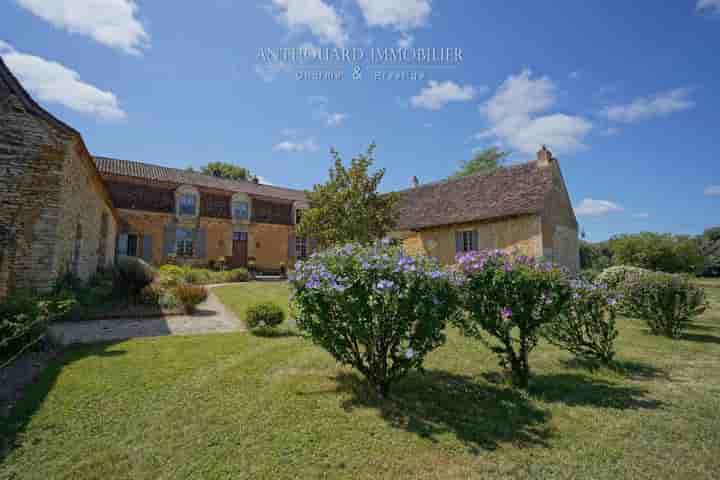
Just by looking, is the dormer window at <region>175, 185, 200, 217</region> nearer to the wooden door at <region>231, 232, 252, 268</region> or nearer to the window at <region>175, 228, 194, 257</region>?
the window at <region>175, 228, 194, 257</region>

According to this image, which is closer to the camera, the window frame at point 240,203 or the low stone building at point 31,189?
the low stone building at point 31,189

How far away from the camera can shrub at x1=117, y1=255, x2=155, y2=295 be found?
954cm

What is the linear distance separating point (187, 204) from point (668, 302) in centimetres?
2243

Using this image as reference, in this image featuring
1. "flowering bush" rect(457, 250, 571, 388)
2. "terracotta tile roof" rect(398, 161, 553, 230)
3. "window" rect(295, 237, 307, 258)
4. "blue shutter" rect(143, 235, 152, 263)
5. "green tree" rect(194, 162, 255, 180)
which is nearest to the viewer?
"flowering bush" rect(457, 250, 571, 388)

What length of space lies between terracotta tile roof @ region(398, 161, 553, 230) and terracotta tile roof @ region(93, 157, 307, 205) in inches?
373

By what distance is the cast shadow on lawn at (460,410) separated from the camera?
289 centimetres

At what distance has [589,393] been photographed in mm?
3902

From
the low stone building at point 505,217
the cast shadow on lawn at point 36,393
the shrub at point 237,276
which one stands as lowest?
the cast shadow on lawn at point 36,393

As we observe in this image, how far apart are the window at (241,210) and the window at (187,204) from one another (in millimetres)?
2445

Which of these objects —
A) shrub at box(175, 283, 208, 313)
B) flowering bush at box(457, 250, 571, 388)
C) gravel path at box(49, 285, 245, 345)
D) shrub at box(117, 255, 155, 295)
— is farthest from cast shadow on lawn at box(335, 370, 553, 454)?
shrub at box(117, 255, 155, 295)

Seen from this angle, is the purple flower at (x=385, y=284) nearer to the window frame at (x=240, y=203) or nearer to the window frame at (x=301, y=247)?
the window frame at (x=240, y=203)

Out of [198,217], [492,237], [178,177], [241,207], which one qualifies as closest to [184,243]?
[198,217]

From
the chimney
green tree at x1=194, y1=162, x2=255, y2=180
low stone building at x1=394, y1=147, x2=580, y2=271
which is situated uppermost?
green tree at x1=194, y1=162, x2=255, y2=180

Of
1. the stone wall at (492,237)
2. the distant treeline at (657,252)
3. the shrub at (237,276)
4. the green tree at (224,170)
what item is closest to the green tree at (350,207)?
the stone wall at (492,237)
